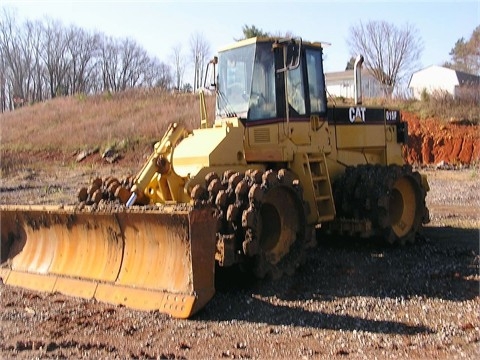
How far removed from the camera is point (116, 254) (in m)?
7.67

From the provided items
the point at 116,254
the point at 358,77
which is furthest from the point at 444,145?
the point at 116,254

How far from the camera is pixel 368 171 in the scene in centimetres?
954

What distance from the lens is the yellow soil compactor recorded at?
7.05m

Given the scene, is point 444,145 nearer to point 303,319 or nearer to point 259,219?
point 259,219

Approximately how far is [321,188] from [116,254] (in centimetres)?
307

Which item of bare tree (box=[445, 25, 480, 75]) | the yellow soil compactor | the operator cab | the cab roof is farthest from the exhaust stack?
bare tree (box=[445, 25, 480, 75])

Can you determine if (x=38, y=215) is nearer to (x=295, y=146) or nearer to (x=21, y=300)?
(x=21, y=300)

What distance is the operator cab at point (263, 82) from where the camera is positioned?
8.62 metres

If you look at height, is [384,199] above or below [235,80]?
below

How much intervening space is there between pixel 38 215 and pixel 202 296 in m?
3.06

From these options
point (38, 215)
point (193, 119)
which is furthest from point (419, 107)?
point (38, 215)

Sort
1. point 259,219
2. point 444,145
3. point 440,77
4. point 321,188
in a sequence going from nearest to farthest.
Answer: point 259,219 → point 321,188 → point 444,145 → point 440,77

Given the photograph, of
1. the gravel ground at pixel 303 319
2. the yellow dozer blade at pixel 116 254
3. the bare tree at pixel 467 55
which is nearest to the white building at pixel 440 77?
the bare tree at pixel 467 55

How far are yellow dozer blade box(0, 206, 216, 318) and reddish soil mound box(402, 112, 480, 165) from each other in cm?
2040
